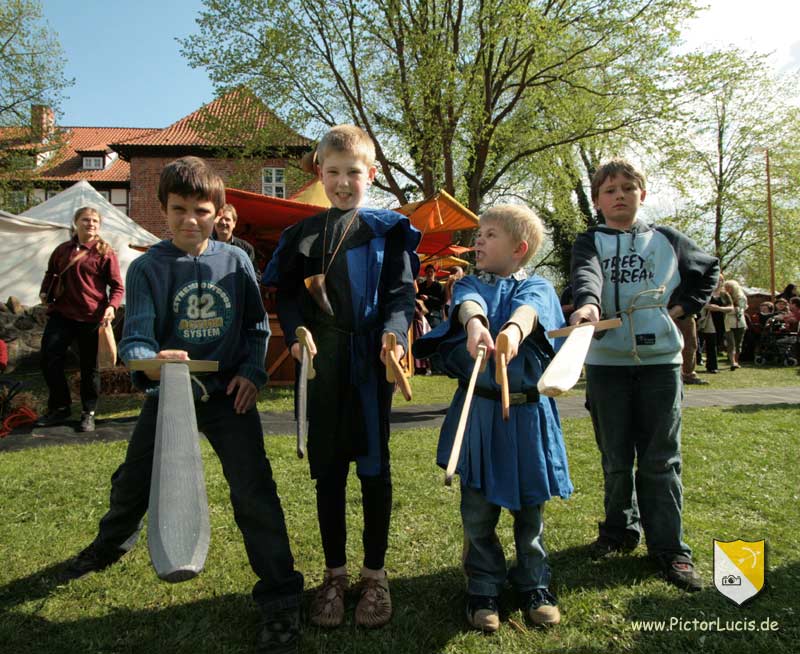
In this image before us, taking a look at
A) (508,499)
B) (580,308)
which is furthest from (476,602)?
(580,308)

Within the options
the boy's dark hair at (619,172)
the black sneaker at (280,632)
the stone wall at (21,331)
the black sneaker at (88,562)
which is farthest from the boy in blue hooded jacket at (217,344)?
the stone wall at (21,331)

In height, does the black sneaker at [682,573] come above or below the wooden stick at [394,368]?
below

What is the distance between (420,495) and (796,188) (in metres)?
29.7

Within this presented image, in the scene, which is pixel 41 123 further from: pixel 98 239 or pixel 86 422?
pixel 86 422

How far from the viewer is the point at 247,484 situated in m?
2.02

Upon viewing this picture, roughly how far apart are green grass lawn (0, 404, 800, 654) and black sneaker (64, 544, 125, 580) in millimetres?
48

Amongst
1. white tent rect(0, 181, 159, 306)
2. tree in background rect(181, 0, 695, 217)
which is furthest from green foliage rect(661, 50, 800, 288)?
white tent rect(0, 181, 159, 306)

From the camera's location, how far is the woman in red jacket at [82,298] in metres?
5.16

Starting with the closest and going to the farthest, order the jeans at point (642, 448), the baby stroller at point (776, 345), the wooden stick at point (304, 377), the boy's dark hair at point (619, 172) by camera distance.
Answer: the wooden stick at point (304, 377)
the jeans at point (642, 448)
the boy's dark hair at point (619, 172)
the baby stroller at point (776, 345)

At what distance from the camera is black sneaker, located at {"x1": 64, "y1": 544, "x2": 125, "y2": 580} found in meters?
2.35

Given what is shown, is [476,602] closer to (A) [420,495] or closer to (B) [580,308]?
(B) [580,308]

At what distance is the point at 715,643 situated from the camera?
1937 millimetres
